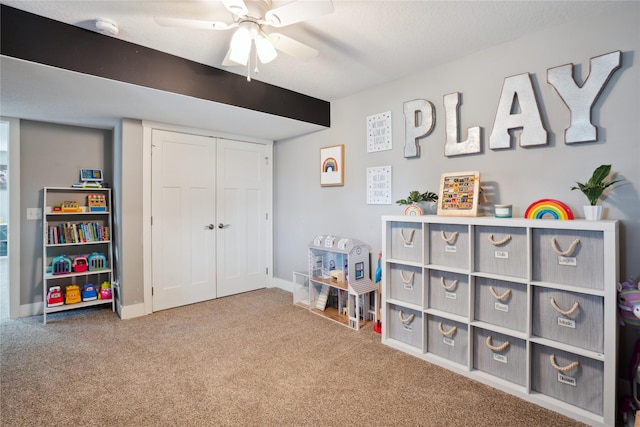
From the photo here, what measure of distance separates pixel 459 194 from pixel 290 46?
1616 mm

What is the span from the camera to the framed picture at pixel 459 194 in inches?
90.6

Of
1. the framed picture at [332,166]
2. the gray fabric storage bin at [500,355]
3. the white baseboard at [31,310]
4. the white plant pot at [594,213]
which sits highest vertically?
the framed picture at [332,166]

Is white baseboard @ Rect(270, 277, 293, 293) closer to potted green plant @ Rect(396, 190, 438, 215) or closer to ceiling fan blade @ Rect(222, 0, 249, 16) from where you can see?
potted green plant @ Rect(396, 190, 438, 215)

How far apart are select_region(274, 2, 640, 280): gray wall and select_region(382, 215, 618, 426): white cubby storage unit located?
1.27ft

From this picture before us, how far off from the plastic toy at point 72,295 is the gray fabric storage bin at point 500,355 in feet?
12.7

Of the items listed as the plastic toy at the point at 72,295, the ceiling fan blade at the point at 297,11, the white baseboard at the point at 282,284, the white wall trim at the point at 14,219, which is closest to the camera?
the ceiling fan blade at the point at 297,11

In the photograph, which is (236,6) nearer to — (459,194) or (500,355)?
(459,194)

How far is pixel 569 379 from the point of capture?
5.87 feet

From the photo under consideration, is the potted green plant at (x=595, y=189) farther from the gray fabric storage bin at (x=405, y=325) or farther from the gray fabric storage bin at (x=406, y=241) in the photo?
the gray fabric storage bin at (x=405, y=325)

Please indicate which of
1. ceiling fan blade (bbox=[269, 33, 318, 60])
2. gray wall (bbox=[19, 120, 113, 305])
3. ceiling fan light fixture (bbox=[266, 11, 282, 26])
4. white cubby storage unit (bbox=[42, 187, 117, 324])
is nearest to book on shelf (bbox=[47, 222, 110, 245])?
white cubby storage unit (bbox=[42, 187, 117, 324])

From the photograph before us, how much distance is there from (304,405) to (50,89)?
2.93 meters

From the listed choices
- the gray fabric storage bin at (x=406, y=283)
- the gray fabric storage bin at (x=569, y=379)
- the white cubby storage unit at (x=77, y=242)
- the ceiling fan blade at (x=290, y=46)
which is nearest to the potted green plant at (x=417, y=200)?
the gray fabric storage bin at (x=406, y=283)

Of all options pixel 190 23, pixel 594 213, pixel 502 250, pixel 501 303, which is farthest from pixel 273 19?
pixel 501 303

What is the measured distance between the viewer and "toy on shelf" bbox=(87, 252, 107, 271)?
3.47 m
